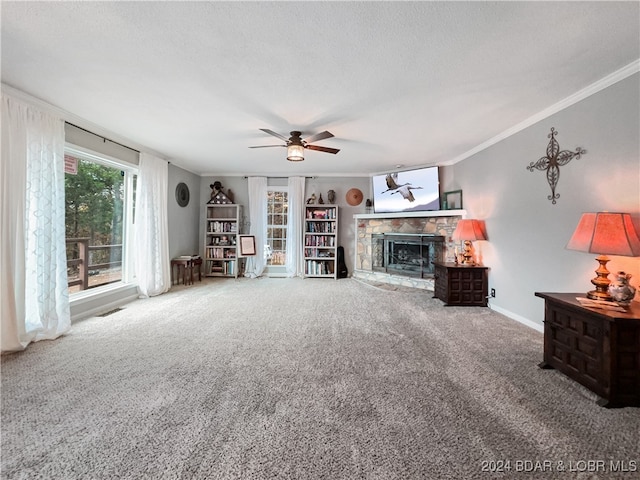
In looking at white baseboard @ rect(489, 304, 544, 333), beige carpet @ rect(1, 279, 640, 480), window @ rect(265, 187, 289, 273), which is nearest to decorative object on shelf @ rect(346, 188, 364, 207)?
window @ rect(265, 187, 289, 273)

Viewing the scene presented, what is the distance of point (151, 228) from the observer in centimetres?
422

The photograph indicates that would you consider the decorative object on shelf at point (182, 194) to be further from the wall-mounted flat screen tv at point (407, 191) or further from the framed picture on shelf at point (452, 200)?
the framed picture on shelf at point (452, 200)

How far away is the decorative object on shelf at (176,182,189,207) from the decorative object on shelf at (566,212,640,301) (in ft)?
19.2

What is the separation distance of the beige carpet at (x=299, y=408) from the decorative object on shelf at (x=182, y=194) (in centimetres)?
291

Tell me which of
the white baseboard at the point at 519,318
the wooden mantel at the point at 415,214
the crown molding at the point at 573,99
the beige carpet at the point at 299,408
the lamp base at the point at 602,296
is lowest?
the beige carpet at the point at 299,408

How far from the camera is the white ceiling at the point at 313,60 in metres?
1.54

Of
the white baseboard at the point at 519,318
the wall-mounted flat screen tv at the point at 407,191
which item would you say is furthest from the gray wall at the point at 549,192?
the wall-mounted flat screen tv at the point at 407,191

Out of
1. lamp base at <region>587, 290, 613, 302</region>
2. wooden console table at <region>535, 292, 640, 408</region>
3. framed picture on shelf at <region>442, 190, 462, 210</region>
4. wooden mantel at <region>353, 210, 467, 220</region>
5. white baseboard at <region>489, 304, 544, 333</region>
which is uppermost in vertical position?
framed picture on shelf at <region>442, 190, 462, 210</region>

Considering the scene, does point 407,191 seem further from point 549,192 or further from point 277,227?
point 277,227

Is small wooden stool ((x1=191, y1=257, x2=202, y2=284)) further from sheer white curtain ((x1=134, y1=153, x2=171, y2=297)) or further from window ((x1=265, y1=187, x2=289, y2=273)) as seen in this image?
window ((x1=265, y1=187, x2=289, y2=273))

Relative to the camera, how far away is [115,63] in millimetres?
2006

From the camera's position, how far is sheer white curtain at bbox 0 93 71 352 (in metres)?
2.32

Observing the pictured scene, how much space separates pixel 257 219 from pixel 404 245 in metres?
3.27

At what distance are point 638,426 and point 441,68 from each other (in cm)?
261
